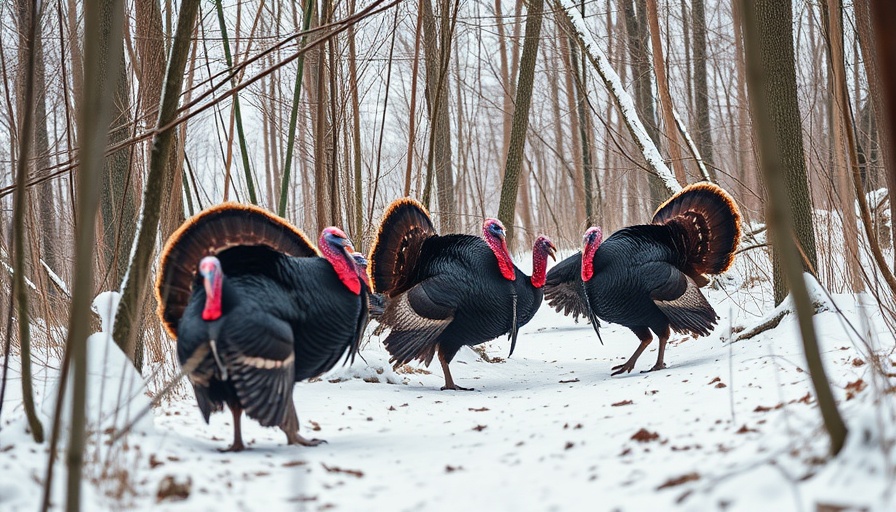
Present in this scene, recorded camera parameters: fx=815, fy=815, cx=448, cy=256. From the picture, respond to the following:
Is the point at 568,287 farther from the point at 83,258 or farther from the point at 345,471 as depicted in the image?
the point at 83,258

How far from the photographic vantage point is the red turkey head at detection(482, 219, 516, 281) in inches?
237

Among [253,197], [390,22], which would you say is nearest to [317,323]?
[253,197]

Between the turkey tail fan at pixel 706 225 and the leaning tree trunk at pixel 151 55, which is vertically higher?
the leaning tree trunk at pixel 151 55

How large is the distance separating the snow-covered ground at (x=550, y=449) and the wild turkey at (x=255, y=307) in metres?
0.28

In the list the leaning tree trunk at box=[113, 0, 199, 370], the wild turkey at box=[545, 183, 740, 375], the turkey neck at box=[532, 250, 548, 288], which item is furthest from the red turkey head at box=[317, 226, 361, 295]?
the wild turkey at box=[545, 183, 740, 375]

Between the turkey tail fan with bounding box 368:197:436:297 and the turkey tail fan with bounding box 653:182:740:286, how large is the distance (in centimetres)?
197

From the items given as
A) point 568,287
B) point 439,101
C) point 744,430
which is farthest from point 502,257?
point 744,430

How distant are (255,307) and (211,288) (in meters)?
0.23

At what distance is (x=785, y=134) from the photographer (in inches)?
217

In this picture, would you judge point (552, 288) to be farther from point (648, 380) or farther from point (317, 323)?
point (317, 323)

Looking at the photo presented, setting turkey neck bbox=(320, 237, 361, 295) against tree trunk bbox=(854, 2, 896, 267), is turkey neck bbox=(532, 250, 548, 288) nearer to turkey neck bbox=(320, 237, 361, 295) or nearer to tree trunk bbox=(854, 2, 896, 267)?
turkey neck bbox=(320, 237, 361, 295)

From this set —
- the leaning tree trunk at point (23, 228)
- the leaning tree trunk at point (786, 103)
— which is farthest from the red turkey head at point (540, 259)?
the leaning tree trunk at point (23, 228)

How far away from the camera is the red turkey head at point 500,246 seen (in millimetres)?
6031

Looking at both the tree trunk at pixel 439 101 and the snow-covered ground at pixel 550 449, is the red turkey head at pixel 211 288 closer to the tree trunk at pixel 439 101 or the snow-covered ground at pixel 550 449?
the snow-covered ground at pixel 550 449
